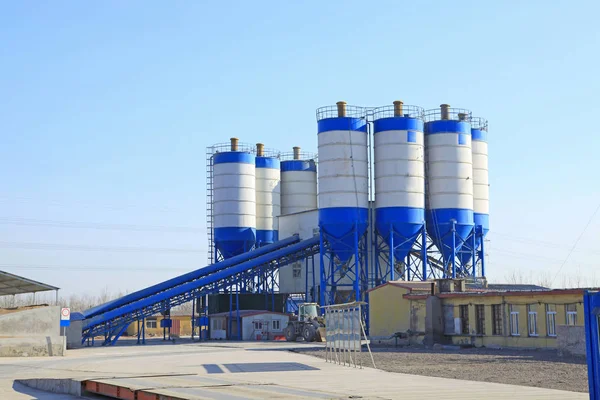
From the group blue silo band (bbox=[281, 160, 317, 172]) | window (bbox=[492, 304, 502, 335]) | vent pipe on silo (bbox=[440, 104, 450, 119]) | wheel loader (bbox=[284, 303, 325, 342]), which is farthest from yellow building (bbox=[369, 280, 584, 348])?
blue silo band (bbox=[281, 160, 317, 172])

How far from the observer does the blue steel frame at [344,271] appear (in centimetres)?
6544

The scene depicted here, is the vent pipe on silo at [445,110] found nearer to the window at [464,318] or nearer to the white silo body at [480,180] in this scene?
the white silo body at [480,180]

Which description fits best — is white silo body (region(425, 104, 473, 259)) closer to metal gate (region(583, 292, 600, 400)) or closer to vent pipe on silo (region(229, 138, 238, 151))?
vent pipe on silo (region(229, 138, 238, 151))

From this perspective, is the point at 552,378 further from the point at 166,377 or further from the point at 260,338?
the point at 260,338

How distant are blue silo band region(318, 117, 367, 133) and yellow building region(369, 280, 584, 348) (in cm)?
1516

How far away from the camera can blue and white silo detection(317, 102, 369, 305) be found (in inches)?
2549

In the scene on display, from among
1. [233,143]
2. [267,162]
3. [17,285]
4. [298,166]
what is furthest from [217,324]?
[17,285]

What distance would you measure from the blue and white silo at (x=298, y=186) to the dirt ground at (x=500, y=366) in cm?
4236

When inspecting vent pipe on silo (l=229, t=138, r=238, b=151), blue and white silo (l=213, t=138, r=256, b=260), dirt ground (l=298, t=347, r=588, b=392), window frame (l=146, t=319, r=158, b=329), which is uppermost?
vent pipe on silo (l=229, t=138, r=238, b=151)

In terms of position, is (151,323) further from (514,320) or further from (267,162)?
(514,320)

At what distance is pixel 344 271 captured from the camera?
67.2 metres

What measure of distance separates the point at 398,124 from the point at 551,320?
89.8ft

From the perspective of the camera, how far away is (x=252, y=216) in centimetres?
7688

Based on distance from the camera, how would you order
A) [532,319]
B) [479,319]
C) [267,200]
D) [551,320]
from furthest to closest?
1. [267,200]
2. [479,319]
3. [532,319]
4. [551,320]
